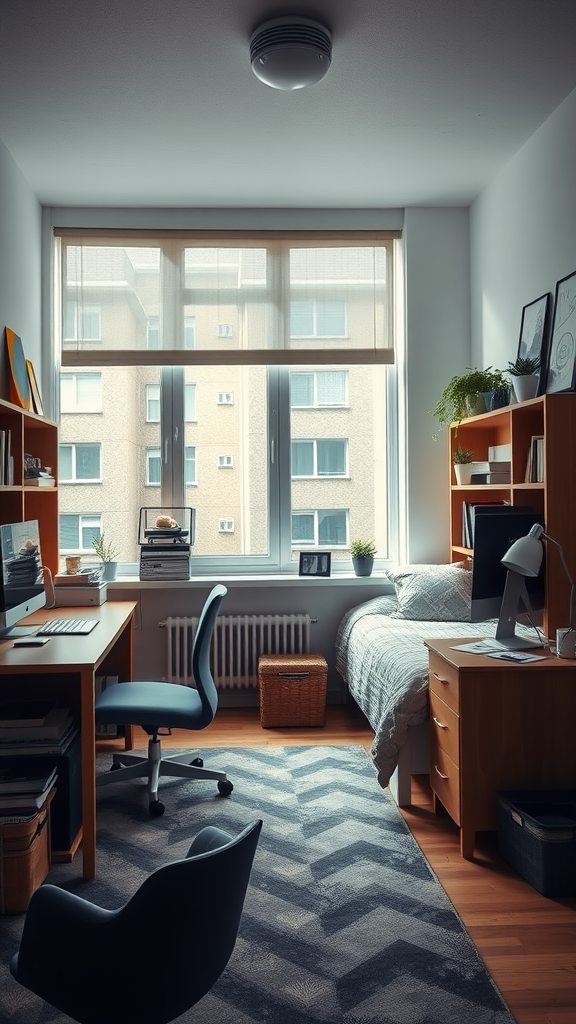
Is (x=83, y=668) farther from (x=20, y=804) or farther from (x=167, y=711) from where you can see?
(x=167, y=711)

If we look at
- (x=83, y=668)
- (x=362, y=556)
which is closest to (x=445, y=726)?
(x=83, y=668)

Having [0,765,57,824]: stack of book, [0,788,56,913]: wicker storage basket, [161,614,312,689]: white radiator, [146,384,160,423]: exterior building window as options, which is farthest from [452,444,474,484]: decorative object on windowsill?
[0,788,56,913]: wicker storage basket

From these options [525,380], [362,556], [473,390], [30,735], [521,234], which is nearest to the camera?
[30,735]

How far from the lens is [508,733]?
106 inches

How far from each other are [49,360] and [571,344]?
2.92 metres

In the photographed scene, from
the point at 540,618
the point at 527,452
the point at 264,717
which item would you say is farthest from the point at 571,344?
the point at 264,717

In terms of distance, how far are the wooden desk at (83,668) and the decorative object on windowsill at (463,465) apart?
6.23 ft

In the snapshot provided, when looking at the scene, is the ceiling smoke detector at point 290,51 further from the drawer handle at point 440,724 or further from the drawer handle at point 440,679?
the drawer handle at point 440,724

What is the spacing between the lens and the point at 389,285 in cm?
482

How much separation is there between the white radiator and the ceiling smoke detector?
9.16ft

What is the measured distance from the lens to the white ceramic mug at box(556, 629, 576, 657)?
279 centimetres

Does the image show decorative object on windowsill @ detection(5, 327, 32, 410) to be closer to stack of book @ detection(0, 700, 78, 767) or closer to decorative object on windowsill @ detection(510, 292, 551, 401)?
stack of book @ detection(0, 700, 78, 767)

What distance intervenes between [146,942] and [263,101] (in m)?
3.26

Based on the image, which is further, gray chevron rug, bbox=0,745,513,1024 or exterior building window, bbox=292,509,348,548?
exterior building window, bbox=292,509,348,548
